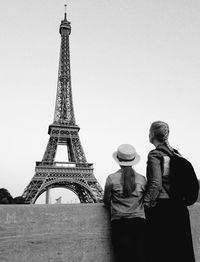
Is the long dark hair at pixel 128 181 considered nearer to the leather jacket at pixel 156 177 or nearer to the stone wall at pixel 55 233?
the leather jacket at pixel 156 177

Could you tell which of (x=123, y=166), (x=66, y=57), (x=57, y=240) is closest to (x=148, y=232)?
(x=123, y=166)

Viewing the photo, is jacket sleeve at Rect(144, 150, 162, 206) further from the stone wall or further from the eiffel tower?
the eiffel tower

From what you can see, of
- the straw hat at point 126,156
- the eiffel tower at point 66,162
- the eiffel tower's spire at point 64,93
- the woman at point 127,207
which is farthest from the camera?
the eiffel tower's spire at point 64,93

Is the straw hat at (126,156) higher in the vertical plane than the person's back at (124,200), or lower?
higher

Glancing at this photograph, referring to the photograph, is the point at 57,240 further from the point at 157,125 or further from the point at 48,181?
the point at 48,181

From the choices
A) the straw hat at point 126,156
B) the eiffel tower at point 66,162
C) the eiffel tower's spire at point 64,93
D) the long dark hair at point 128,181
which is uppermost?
the eiffel tower's spire at point 64,93

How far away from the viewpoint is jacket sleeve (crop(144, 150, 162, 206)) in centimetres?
260

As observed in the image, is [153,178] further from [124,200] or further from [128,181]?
[124,200]

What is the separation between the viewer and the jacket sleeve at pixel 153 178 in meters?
2.60

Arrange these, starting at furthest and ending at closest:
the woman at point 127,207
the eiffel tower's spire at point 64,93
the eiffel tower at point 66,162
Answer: the eiffel tower's spire at point 64,93, the eiffel tower at point 66,162, the woman at point 127,207

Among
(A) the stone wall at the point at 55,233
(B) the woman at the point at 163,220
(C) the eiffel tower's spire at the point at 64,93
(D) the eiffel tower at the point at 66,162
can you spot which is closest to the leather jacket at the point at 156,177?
(B) the woman at the point at 163,220

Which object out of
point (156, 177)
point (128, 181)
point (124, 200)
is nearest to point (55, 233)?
point (124, 200)

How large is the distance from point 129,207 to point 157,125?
86 cm

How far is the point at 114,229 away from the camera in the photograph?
8.93ft
